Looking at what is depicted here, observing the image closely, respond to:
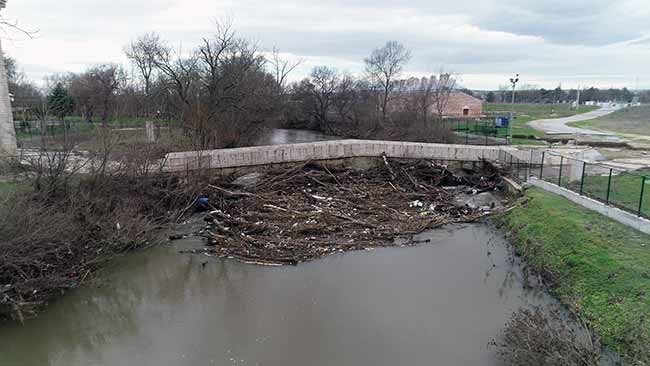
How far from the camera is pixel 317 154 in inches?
764

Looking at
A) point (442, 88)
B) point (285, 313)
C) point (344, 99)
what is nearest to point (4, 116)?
point (285, 313)

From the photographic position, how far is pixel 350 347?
719 centimetres

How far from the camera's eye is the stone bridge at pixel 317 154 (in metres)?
15.9

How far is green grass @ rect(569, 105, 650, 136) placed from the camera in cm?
4087

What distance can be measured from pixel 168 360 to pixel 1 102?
1881cm

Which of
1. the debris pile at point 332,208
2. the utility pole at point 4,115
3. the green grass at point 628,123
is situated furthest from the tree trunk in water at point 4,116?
the green grass at point 628,123

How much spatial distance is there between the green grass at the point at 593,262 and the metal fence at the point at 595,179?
0.71 meters

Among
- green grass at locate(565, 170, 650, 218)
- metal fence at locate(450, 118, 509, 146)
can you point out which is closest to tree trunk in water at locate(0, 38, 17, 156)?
green grass at locate(565, 170, 650, 218)

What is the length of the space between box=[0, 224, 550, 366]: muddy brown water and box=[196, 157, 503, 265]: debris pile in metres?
0.92

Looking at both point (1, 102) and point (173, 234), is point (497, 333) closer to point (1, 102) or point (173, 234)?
point (173, 234)

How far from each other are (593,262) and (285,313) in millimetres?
6690

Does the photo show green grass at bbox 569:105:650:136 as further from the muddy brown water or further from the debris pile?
the muddy brown water

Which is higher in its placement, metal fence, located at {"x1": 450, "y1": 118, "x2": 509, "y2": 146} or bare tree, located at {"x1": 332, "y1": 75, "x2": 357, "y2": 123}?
bare tree, located at {"x1": 332, "y1": 75, "x2": 357, "y2": 123}

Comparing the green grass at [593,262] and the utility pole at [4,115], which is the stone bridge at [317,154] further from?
the utility pole at [4,115]
